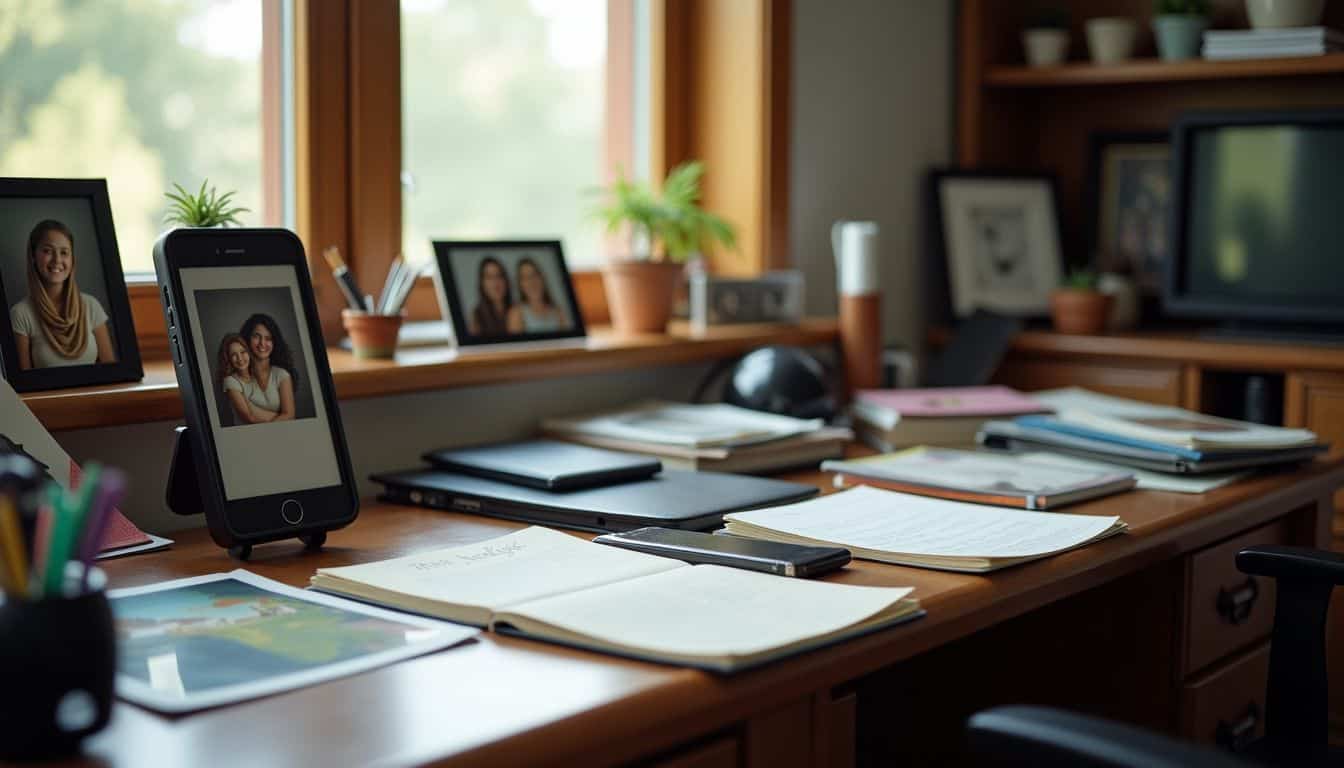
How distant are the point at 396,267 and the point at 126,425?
1.44 feet

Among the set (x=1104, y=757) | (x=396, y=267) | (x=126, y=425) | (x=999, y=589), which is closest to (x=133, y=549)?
(x=126, y=425)

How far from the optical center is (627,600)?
1091 millimetres

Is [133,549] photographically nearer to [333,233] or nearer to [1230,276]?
[333,233]

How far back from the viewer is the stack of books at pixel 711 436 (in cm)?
173

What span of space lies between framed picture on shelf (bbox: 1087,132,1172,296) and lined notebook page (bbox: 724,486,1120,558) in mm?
1573

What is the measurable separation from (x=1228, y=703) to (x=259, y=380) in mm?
1162

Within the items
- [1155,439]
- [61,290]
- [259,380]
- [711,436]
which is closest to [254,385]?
[259,380]

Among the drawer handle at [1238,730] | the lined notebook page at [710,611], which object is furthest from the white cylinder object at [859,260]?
the lined notebook page at [710,611]

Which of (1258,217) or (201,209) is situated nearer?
(201,209)

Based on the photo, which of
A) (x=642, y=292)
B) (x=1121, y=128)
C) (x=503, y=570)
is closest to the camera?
(x=503, y=570)

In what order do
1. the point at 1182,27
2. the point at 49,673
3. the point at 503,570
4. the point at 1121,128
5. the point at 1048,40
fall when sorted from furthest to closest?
the point at 1121,128 < the point at 1048,40 < the point at 1182,27 < the point at 503,570 < the point at 49,673

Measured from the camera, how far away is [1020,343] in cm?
268

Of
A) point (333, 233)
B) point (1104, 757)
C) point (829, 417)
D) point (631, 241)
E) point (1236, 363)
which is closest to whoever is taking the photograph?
point (1104, 757)

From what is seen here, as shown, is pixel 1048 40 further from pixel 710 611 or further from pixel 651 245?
pixel 710 611
